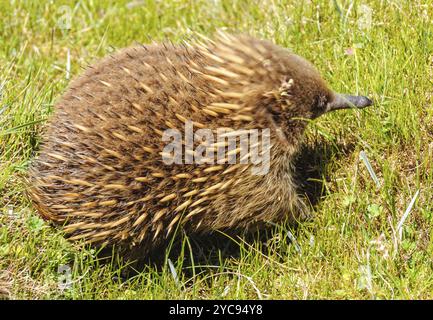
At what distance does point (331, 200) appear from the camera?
10.1 ft

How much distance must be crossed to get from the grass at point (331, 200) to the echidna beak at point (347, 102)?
0.14m

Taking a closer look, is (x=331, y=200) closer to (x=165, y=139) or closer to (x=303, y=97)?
(x=303, y=97)

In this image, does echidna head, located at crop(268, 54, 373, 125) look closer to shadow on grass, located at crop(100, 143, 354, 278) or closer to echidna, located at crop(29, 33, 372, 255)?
echidna, located at crop(29, 33, 372, 255)

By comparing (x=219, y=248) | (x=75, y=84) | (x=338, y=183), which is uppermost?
(x=75, y=84)

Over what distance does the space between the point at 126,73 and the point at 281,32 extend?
4.04 ft

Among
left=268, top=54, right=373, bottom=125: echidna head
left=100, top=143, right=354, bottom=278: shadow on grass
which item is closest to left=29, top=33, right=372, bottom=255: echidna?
left=268, top=54, right=373, bottom=125: echidna head

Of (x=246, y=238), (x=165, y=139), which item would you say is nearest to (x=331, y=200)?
(x=246, y=238)

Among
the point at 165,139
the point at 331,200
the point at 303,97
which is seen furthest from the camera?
the point at 331,200

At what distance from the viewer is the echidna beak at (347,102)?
3002mm

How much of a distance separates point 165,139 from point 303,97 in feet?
1.84

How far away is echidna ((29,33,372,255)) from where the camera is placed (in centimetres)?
275

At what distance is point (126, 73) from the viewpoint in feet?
→ 9.20

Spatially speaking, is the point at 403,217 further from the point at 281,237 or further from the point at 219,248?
the point at 219,248

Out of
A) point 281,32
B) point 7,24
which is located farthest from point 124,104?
point 7,24
